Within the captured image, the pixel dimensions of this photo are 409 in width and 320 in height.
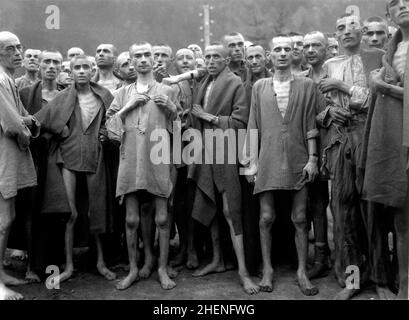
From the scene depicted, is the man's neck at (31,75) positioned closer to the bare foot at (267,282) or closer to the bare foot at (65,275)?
the bare foot at (65,275)

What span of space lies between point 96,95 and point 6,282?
1.97 metres

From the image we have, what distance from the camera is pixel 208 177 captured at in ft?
15.5

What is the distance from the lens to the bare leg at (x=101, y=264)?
471 centimetres

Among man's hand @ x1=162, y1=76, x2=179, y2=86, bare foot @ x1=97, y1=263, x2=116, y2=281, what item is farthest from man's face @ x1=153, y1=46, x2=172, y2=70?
bare foot @ x1=97, y1=263, x2=116, y2=281

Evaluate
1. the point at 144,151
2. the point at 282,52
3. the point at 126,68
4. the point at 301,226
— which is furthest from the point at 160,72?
the point at 301,226

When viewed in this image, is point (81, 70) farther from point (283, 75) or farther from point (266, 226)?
point (266, 226)

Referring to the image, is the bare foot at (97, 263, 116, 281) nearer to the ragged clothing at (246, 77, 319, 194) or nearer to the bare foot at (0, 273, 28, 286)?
the bare foot at (0, 273, 28, 286)

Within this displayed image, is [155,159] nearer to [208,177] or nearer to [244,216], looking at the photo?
[208,177]

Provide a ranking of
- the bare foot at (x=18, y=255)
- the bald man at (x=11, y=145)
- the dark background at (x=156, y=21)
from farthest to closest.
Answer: the dark background at (x=156, y=21) < the bare foot at (x=18, y=255) < the bald man at (x=11, y=145)

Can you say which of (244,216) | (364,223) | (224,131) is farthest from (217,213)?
(364,223)

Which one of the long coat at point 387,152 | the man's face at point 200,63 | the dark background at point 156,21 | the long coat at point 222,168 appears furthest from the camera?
the dark background at point 156,21

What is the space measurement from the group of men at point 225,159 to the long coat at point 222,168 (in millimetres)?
13

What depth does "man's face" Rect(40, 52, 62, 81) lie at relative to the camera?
5.16 metres

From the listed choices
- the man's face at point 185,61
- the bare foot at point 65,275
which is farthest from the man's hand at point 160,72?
the bare foot at point 65,275
